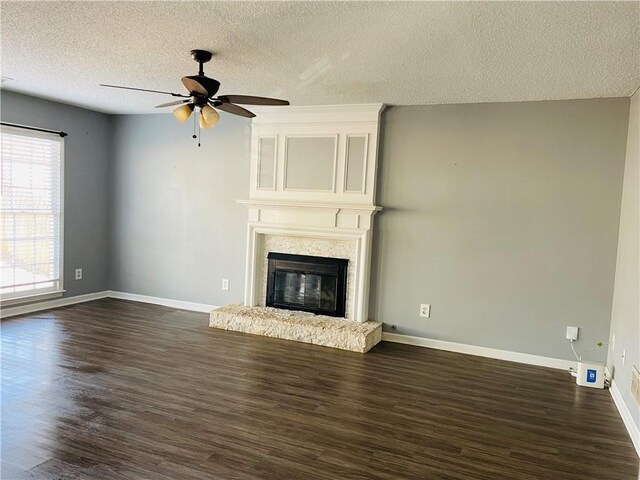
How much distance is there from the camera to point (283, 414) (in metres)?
2.89

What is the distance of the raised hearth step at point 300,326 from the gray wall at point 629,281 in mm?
1994

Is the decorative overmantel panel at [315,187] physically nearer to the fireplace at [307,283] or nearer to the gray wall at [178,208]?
the fireplace at [307,283]

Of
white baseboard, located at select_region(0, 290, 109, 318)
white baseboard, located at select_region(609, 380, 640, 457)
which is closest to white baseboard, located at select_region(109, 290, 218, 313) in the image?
white baseboard, located at select_region(0, 290, 109, 318)

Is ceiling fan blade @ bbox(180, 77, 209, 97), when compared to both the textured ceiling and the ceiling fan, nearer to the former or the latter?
the ceiling fan

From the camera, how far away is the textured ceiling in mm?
2352

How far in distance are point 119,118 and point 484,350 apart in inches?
204

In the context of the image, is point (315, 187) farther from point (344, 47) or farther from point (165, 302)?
point (165, 302)

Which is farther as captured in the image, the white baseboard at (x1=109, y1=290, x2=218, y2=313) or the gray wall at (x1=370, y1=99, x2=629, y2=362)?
the white baseboard at (x1=109, y1=290, x2=218, y2=313)

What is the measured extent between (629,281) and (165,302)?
16.1ft

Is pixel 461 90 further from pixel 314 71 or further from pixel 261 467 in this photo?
pixel 261 467

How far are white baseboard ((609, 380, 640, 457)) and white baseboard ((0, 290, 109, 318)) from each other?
5.67 meters

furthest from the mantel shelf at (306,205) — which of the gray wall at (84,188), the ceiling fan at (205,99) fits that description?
the gray wall at (84,188)

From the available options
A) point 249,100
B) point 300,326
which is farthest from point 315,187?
point 249,100

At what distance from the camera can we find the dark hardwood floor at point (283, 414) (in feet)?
7.66
